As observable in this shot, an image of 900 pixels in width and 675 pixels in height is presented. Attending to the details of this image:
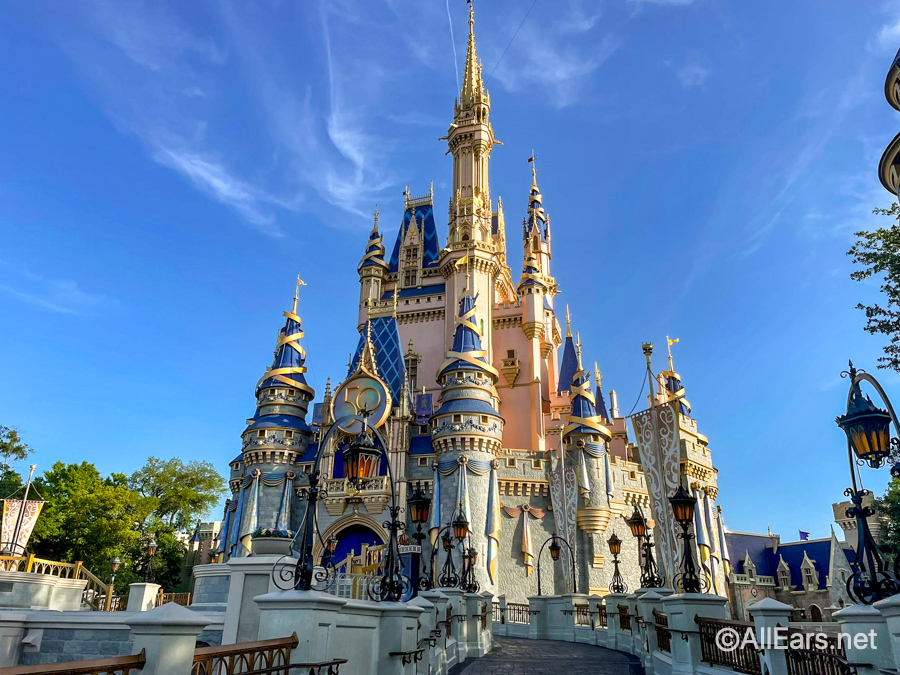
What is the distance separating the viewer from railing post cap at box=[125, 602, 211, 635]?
18.2 ft

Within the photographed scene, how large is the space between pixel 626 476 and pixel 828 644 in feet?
101

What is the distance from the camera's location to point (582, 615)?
25.9m

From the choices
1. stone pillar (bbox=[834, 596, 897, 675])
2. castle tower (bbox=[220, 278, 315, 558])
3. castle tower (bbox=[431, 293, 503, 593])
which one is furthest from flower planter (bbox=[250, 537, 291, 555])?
castle tower (bbox=[220, 278, 315, 558])

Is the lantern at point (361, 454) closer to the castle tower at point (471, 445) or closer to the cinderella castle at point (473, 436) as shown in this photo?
the cinderella castle at point (473, 436)

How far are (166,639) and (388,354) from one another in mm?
38584

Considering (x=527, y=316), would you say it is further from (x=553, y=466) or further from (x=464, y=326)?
(x=553, y=466)

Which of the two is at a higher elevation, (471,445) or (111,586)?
(471,445)

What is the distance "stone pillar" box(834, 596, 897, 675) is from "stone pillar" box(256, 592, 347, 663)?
6486 mm

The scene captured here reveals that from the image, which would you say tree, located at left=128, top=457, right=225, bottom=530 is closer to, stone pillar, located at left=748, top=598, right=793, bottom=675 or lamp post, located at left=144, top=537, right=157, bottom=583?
lamp post, located at left=144, top=537, right=157, bottom=583

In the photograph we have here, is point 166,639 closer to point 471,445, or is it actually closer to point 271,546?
point 271,546

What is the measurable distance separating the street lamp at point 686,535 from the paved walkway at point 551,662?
2881mm

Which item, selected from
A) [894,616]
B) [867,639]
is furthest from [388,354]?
[894,616]

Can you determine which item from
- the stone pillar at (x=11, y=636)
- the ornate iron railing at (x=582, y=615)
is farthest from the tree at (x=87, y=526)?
the ornate iron railing at (x=582, y=615)

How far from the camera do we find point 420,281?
4997 centimetres
